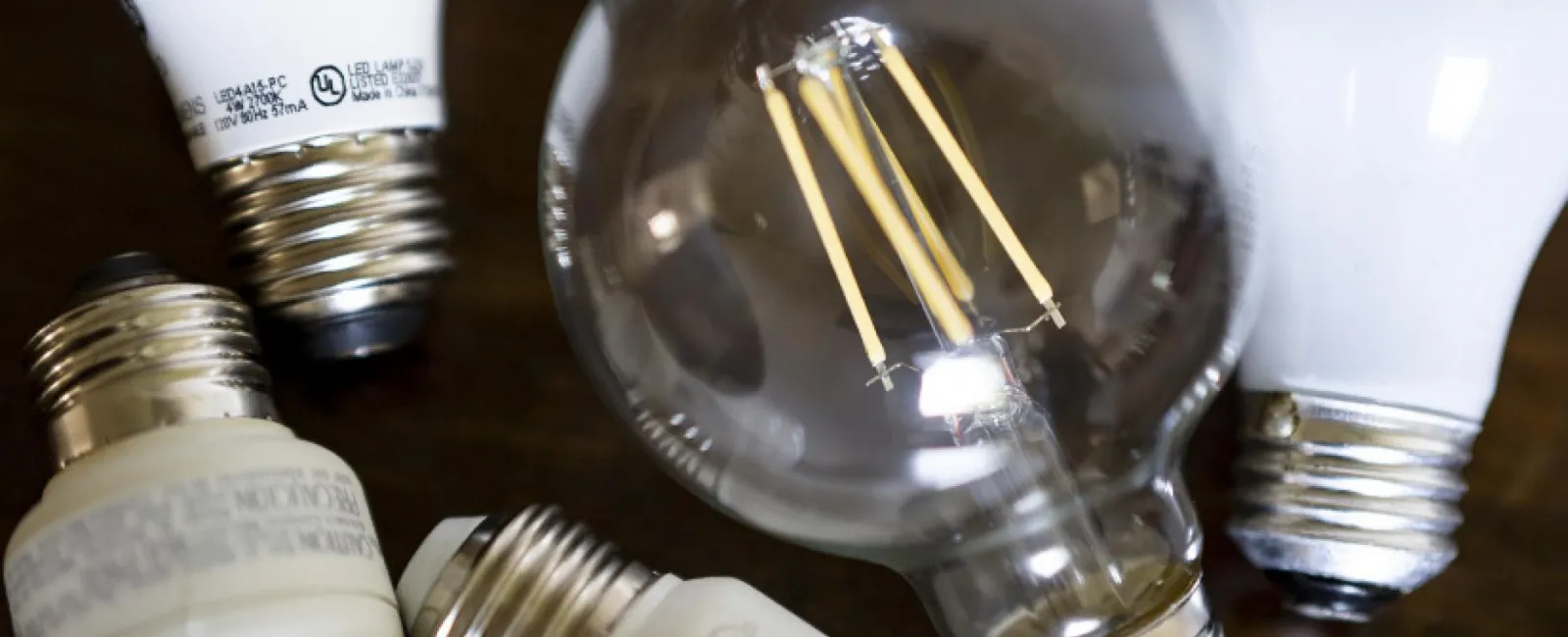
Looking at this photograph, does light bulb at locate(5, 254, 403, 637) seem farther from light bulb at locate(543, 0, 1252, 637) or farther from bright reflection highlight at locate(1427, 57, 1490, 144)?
bright reflection highlight at locate(1427, 57, 1490, 144)

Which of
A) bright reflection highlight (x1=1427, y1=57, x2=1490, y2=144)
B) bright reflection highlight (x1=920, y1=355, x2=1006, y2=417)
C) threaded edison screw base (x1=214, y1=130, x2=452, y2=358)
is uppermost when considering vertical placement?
bright reflection highlight (x1=1427, y1=57, x2=1490, y2=144)

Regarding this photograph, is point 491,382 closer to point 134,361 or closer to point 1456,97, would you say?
point 134,361

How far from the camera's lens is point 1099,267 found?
0.35 metres

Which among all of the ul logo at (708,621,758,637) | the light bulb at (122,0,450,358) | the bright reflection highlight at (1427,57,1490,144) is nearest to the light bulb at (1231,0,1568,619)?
the bright reflection highlight at (1427,57,1490,144)

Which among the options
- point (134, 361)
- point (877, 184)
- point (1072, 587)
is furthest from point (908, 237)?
point (134, 361)

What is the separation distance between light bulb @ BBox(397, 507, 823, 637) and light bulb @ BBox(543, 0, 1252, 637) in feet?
0.14

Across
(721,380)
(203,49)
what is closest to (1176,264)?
(721,380)

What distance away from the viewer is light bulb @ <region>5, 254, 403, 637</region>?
368 mm

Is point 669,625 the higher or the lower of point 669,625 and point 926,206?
the lower

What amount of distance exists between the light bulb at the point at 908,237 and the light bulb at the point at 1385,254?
32 millimetres

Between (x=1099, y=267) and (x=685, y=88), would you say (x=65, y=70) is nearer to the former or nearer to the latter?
(x=685, y=88)

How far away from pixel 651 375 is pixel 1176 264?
0.14 metres

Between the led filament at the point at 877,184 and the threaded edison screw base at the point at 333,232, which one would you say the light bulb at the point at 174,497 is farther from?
the led filament at the point at 877,184

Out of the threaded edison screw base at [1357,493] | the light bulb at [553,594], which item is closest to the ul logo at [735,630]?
the light bulb at [553,594]
